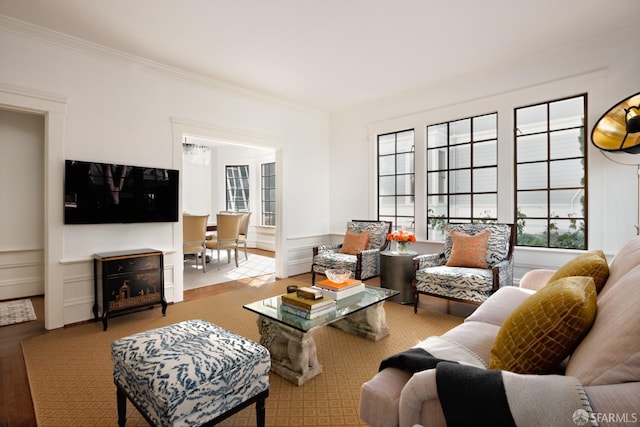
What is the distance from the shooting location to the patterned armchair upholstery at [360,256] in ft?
13.6

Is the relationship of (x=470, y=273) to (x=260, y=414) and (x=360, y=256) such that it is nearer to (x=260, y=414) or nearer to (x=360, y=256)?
(x=360, y=256)

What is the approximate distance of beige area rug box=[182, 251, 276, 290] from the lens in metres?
4.98

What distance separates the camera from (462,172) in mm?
4344

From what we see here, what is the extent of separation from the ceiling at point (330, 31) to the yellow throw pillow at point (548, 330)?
253cm

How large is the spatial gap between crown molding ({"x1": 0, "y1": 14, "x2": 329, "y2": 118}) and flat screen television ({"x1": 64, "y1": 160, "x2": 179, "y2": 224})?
115 cm

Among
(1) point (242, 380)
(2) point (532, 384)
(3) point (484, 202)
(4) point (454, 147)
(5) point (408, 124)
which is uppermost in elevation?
(5) point (408, 124)

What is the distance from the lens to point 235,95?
4.47 m

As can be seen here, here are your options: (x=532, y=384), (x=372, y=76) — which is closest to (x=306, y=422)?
(x=532, y=384)

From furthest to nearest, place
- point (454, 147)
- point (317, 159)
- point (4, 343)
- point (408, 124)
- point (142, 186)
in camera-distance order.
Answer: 1. point (317, 159)
2. point (408, 124)
3. point (454, 147)
4. point (142, 186)
5. point (4, 343)

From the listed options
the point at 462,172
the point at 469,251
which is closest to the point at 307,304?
the point at 469,251

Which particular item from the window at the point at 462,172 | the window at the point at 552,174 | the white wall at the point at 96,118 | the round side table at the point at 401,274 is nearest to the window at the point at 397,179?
the window at the point at 462,172

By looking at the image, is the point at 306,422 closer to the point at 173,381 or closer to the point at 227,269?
the point at 173,381

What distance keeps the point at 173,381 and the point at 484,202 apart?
4.00 metres

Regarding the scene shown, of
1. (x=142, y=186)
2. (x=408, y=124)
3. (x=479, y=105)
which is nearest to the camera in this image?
(x=142, y=186)
